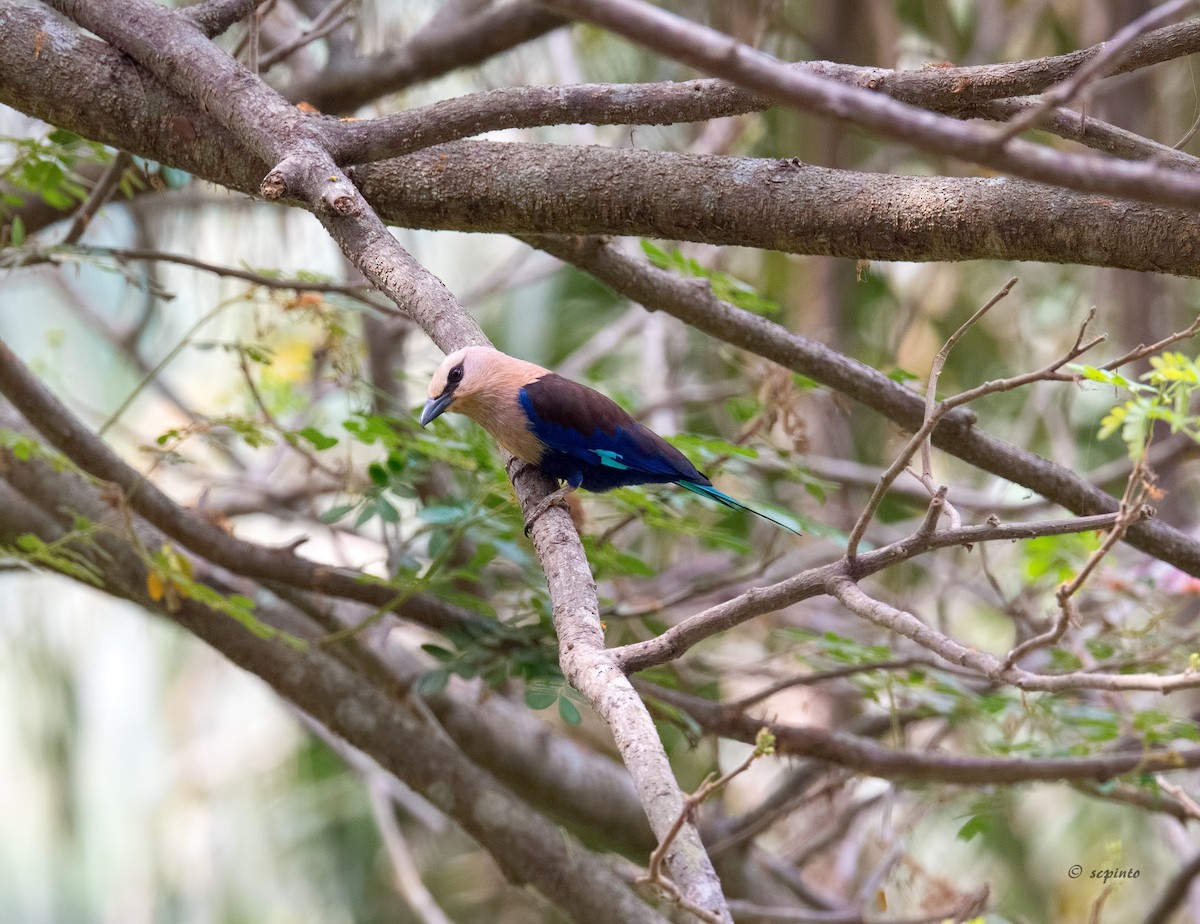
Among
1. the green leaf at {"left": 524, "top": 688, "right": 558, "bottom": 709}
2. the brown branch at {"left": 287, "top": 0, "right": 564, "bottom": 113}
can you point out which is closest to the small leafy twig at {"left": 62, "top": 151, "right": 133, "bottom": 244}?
the brown branch at {"left": 287, "top": 0, "right": 564, "bottom": 113}

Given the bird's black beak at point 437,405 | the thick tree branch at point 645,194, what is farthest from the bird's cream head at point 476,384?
A: the thick tree branch at point 645,194

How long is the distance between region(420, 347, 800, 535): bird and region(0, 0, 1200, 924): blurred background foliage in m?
0.36

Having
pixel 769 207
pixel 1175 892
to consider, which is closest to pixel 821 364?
pixel 769 207

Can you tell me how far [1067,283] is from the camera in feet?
27.5

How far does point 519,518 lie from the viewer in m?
3.41

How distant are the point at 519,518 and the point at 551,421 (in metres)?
0.73

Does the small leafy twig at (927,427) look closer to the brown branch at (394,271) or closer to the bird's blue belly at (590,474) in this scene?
the brown branch at (394,271)

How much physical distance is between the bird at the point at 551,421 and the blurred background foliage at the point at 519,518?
14.3 inches

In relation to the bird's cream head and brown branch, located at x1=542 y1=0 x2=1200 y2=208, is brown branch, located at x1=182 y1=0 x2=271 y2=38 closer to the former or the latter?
the bird's cream head

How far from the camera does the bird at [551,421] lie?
2664 mm

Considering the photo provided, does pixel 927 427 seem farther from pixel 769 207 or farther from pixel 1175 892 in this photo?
pixel 1175 892

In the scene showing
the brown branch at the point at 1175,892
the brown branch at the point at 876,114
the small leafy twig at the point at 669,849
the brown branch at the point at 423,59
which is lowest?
the small leafy twig at the point at 669,849

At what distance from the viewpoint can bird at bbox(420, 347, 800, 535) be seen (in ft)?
8.74

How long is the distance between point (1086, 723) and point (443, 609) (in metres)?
1.90
